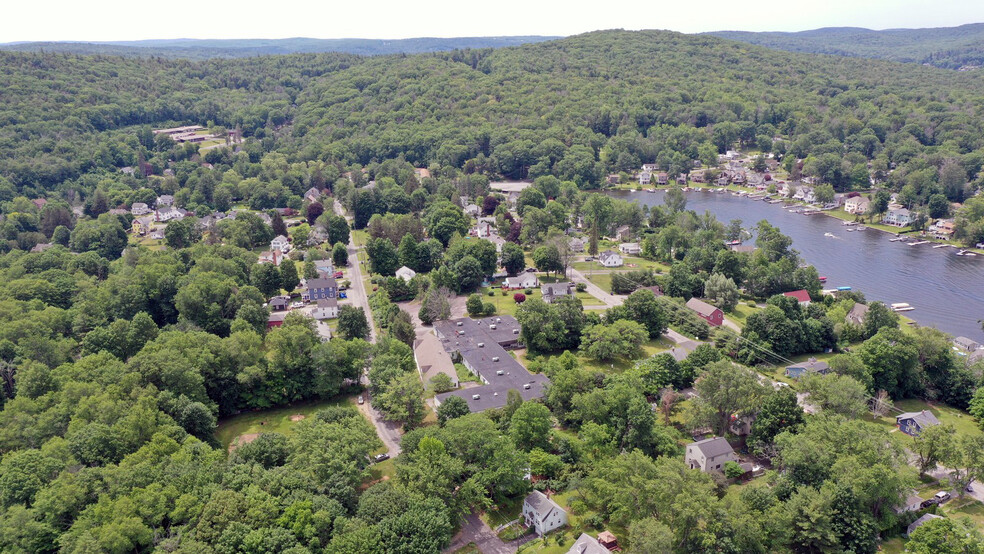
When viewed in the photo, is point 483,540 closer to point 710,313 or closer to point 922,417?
point 922,417

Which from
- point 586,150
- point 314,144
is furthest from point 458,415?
point 314,144

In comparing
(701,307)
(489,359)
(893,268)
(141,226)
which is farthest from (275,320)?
(893,268)

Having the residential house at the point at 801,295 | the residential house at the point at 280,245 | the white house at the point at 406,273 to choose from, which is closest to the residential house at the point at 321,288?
the white house at the point at 406,273

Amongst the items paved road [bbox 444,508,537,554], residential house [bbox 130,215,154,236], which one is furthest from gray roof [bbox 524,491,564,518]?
residential house [bbox 130,215,154,236]

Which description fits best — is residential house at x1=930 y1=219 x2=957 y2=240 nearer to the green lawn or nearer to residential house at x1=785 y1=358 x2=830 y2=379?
residential house at x1=785 y1=358 x2=830 y2=379

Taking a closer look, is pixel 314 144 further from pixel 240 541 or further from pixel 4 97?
pixel 240 541
